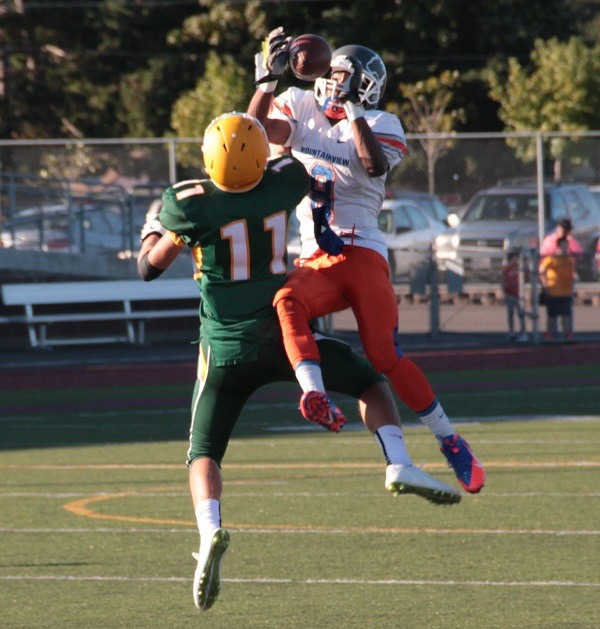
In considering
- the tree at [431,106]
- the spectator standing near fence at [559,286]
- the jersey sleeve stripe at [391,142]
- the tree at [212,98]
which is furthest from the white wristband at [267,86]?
the tree at [212,98]

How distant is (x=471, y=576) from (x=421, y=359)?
12.1 m

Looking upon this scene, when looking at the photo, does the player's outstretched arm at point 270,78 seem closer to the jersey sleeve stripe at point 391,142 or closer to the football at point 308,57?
the football at point 308,57

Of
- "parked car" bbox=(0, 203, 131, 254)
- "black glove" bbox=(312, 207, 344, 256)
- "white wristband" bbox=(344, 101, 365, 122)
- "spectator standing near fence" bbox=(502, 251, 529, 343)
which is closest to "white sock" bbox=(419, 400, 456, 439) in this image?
"black glove" bbox=(312, 207, 344, 256)

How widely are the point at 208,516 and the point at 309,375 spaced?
72 centimetres

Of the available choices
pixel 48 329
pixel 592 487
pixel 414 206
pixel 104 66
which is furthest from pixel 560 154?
pixel 104 66

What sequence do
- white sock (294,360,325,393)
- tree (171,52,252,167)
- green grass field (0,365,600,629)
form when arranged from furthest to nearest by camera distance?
tree (171,52,252,167) → green grass field (0,365,600,629) → white sock (294,360,325,393)

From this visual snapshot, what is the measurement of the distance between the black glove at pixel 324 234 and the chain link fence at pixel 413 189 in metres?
14.5

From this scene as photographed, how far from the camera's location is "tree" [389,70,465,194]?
37031 millimetres

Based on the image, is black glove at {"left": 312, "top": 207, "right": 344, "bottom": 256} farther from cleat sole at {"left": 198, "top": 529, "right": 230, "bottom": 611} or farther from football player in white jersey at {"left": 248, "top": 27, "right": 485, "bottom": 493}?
cleat sole at {"left": 198, "top": 529, "right": 230, "bottom": 611}

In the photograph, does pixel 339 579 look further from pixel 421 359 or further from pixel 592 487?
pixel 421 359

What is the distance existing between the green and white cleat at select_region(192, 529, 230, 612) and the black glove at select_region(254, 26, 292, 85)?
6.47 ft

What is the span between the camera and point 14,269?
2242 cm

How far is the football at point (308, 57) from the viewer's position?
654 centimetres

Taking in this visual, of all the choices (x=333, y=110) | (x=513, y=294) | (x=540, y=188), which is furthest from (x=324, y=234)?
(x=540, y=188)
